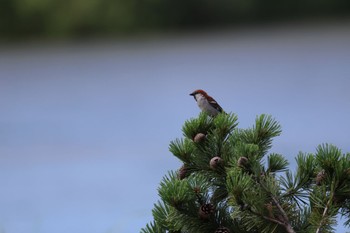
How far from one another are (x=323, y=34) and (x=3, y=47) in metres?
3.60

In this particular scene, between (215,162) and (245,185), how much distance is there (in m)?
0.08

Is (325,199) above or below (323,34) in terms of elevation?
below

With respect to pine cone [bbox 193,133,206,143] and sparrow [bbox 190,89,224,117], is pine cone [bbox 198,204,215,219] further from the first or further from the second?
sparrow [bbox 190,89,224,117]

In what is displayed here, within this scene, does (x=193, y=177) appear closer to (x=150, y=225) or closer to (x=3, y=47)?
(x=150, y=225)

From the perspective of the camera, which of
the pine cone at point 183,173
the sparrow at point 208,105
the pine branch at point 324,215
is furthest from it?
the sparrow at point 208,105

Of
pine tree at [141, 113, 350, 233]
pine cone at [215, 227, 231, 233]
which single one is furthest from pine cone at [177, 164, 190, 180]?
pine cone at [215, 227, 231, 233]

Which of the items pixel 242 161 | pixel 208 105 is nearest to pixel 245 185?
pixel 242 161

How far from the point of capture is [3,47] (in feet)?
29.2

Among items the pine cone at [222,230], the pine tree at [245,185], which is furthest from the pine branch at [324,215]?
the pine cone at [222,230]

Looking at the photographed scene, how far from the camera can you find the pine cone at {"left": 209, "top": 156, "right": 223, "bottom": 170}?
922mm

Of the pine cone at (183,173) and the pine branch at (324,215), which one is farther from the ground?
the pine cone at (183,173)

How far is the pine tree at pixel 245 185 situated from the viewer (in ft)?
2.89

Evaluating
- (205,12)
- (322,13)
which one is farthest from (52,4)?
(322,13)

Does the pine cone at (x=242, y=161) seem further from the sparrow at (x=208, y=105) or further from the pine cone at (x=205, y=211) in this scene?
the sparrow at (x=208, y=105)
